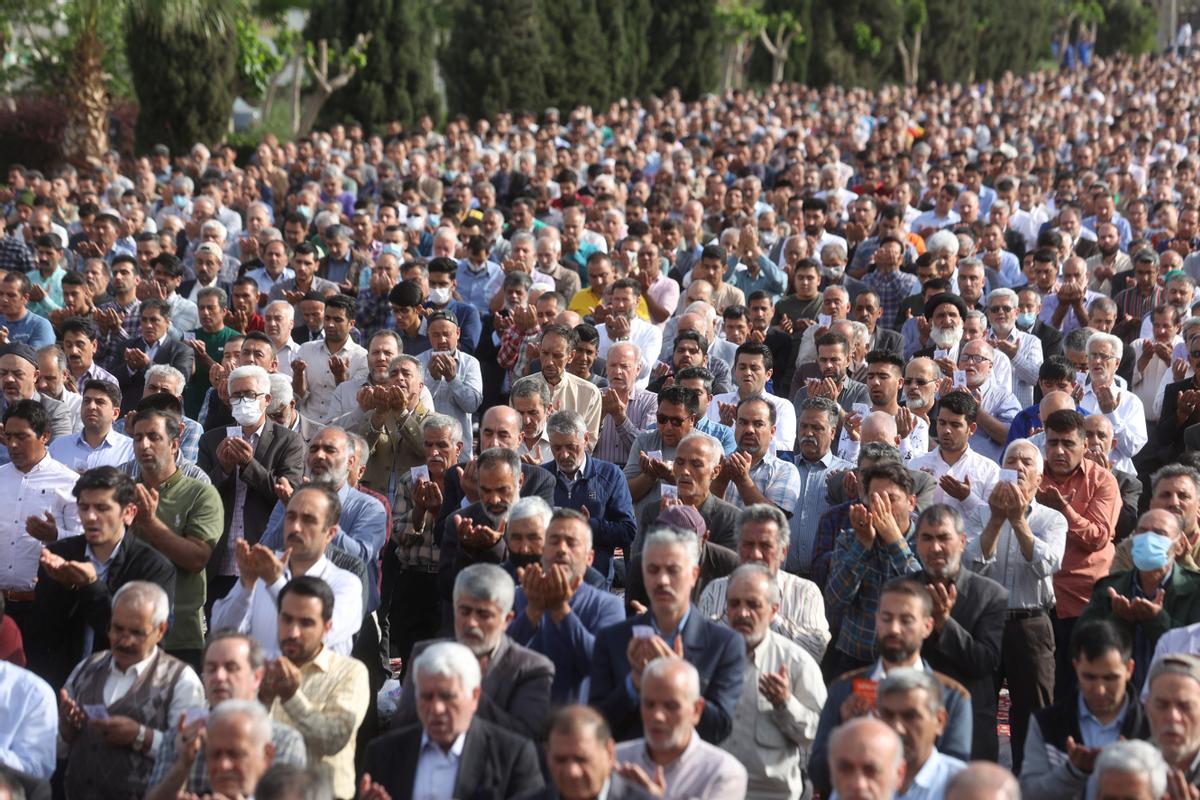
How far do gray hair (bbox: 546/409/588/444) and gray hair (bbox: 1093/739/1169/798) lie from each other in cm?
378

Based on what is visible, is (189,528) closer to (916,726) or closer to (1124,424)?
(916,726)

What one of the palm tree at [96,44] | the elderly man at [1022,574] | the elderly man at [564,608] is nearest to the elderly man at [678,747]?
the elderly man at [564,608]

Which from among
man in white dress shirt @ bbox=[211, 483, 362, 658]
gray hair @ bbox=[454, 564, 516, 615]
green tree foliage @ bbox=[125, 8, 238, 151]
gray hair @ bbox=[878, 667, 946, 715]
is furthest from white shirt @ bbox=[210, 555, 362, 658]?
green tree foliage @ bbox=[125, 8, 238, 151]

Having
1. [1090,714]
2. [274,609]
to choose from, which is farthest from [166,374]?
[1090,714]

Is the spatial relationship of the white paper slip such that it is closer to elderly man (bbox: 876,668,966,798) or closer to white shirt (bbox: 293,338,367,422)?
elderly man (bbox: 876,668,966,798)

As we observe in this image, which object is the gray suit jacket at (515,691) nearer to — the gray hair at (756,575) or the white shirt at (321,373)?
the gray hair at (756,575)

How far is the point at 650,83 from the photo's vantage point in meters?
38.1

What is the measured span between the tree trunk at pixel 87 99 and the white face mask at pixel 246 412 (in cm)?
1639

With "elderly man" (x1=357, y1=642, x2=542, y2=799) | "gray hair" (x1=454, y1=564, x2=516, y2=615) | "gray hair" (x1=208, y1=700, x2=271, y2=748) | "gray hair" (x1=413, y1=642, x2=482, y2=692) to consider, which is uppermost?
"gray hair" (x1=454, y1=564, x2=516, y2=615)

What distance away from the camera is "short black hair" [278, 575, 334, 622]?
267 inches

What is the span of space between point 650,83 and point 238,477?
2986 centimetres

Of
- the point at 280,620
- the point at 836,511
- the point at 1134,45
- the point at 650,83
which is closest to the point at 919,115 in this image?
the point at 650,83

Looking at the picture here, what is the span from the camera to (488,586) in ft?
22.1

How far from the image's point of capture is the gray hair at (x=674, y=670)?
19.8 feet
